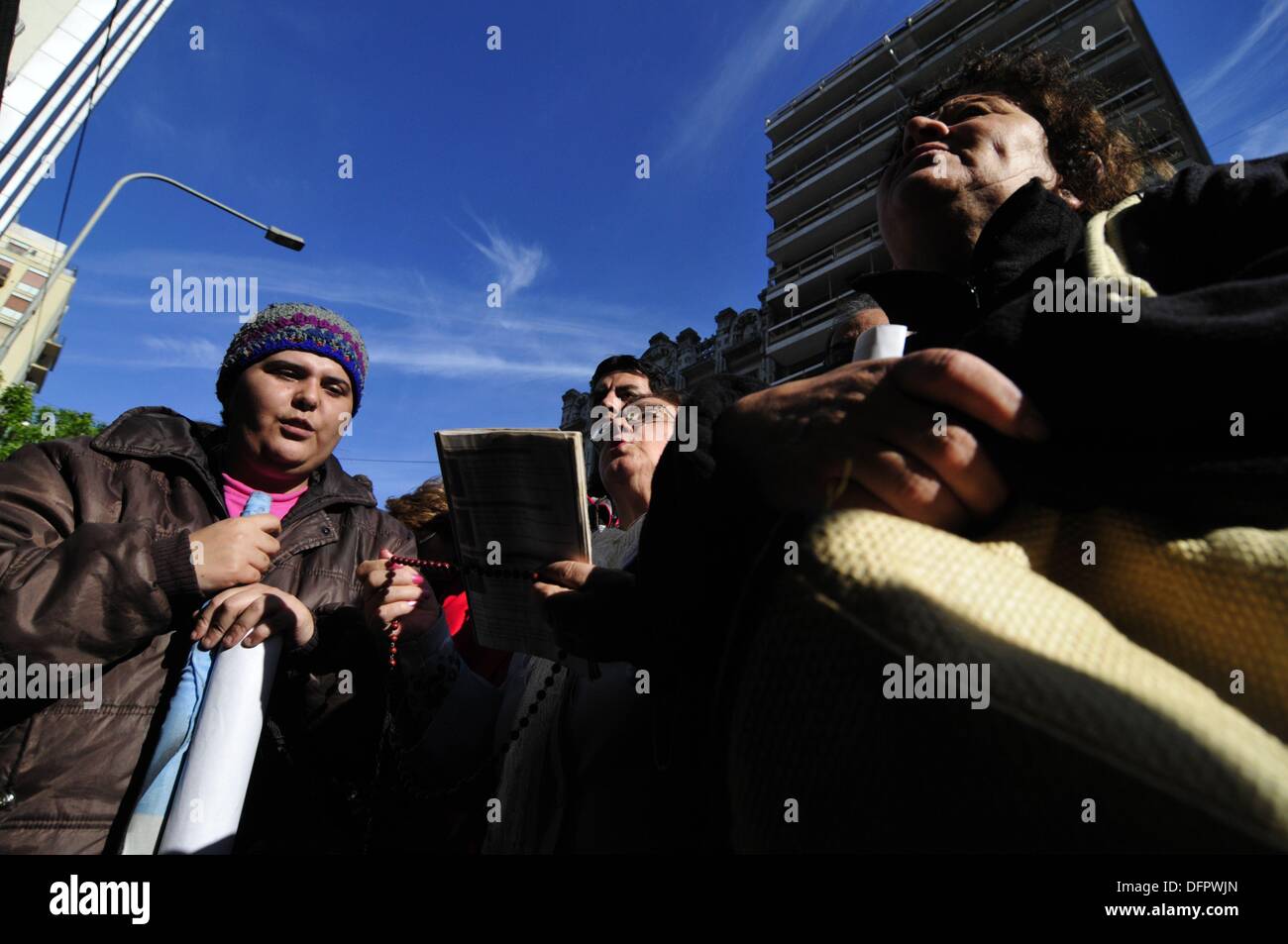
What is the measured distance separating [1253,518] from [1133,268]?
1.48ft

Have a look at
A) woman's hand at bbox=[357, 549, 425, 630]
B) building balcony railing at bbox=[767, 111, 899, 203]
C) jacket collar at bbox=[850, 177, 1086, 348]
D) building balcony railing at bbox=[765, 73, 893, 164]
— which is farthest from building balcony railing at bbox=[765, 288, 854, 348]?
jacket collar at bbox=[850, 177, 1086, 348]

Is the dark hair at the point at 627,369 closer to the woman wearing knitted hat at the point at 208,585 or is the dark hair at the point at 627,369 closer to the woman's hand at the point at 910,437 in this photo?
the woman wearing knitted hat at the point at 208,585

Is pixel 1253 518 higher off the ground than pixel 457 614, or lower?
higher

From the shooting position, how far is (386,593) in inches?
72.7

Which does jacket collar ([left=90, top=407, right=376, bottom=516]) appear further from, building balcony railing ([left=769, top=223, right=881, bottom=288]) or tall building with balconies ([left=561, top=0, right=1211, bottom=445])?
building balcony railing ([left=769, top=223, right=881, bottom=288])

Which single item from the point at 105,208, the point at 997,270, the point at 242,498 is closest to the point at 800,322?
the point at 105,208

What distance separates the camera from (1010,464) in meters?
0.72

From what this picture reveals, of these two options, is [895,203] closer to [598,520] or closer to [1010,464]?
[1010,464]

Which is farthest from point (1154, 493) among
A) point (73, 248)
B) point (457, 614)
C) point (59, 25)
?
point (59, 25)

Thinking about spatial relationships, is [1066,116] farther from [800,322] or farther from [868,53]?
[868,53]

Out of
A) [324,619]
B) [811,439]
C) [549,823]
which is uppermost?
[811,439]

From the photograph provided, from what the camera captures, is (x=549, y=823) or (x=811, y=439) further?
(x=549, y=823)

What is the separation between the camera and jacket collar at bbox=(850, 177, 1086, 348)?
3.44 feet
